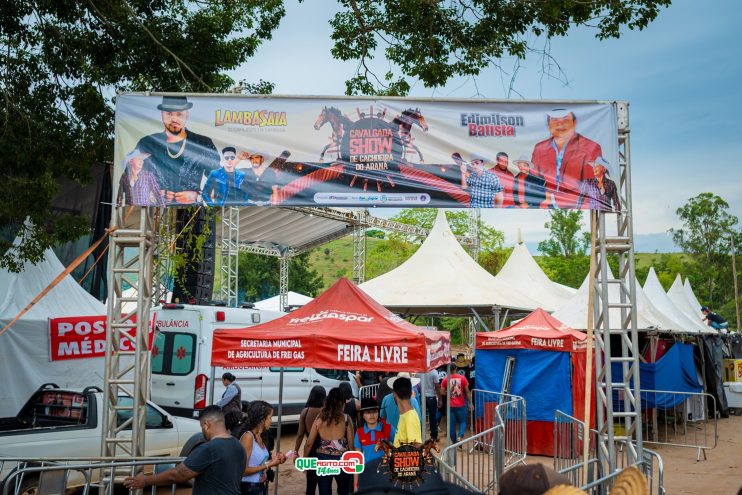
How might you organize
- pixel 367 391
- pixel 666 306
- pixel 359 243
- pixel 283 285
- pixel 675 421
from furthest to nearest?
1. pixel 359 243
2. pixel 283 285
3. pixel 666 306
4. pixel 367 391
5. pixel 675 421

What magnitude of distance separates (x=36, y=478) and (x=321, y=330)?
3820 mm

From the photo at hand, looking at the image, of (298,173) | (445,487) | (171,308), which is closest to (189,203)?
(298,173)

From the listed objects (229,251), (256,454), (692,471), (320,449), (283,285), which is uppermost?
(229,251)

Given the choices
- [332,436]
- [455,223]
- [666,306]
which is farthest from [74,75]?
[455,223]

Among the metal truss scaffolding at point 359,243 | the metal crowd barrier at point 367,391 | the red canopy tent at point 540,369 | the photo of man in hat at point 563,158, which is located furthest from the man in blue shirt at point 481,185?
the metal truss scaffolding at point 359,243

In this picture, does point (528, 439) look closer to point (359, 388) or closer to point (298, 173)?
point (359, 388)

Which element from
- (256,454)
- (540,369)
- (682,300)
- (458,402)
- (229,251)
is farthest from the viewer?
(682,300)

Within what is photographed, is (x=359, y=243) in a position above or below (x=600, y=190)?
above

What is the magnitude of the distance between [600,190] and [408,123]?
2.53 meters

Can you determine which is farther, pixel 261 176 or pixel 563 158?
pixel 563 158

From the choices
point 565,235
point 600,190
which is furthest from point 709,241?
point 600,190

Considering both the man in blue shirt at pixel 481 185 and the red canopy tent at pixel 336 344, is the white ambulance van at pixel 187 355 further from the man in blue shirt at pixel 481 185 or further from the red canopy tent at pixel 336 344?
the man in blue shirt at pixel 481 185

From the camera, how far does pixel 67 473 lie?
7.80 metres

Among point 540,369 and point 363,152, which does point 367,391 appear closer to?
point 540,369
